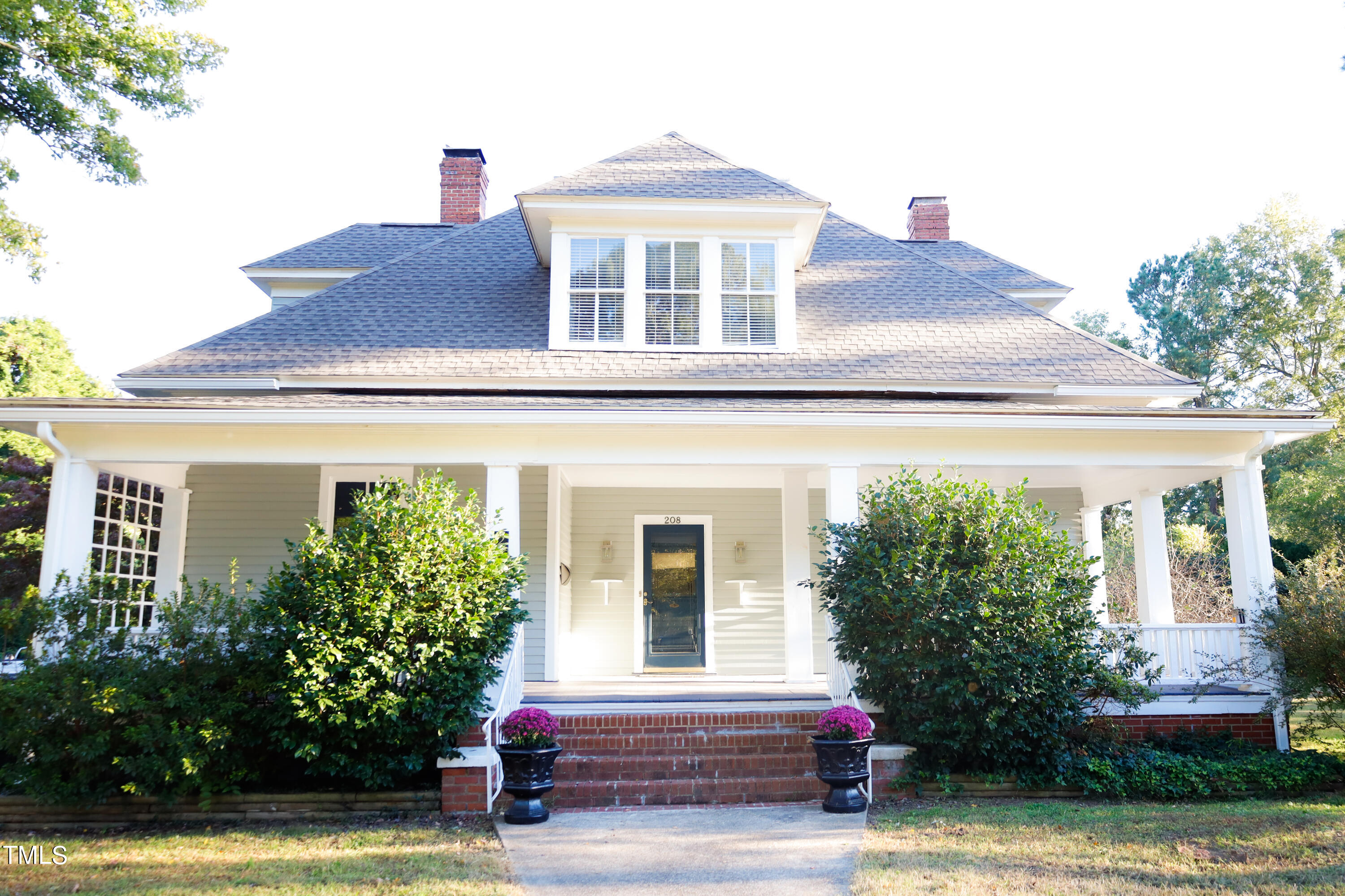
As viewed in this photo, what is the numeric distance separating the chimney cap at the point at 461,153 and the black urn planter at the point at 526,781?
1197cm

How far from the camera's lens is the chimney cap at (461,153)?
1577 centimetres

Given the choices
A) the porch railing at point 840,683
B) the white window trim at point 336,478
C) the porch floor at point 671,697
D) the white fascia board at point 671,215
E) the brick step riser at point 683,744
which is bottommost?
the brick step riser at point 683,744

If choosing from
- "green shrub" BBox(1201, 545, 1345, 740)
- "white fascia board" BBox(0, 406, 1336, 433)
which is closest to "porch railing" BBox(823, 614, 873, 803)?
"white fascia board" BBox(0, 406, 1336, 433)

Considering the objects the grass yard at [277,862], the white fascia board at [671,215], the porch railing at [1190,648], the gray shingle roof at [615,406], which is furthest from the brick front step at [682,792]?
the white fascia board at [671,215]

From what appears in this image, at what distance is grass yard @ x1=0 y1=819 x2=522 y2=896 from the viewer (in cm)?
515

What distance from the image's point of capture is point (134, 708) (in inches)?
257

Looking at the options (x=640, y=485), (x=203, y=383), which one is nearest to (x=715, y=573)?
(x=640, y=485)

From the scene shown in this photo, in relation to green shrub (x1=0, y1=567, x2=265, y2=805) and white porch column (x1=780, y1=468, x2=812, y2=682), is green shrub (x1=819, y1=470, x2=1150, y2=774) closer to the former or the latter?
white porch column (x1=780, y1=468, x2=812, y2=682)

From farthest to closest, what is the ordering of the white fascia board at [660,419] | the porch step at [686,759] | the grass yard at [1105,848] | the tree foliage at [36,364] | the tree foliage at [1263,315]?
1. the tree foliage at [1263,315]
2. the tree foliage at [36,364]
3. the white fascia board at [660,419]
4. the porch step at [686,759]
5. the grass yard at [1105,848]

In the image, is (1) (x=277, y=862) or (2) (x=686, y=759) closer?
(1) (x=277, y=862)

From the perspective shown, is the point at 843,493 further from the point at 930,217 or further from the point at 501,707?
the point at 930,217

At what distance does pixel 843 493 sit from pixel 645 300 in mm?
3945

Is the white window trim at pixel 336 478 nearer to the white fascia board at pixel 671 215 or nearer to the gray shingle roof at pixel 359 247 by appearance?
the white fascia board at pixel 671 215

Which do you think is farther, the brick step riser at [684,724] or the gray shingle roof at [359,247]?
the gray shingle roof at [359,247]
